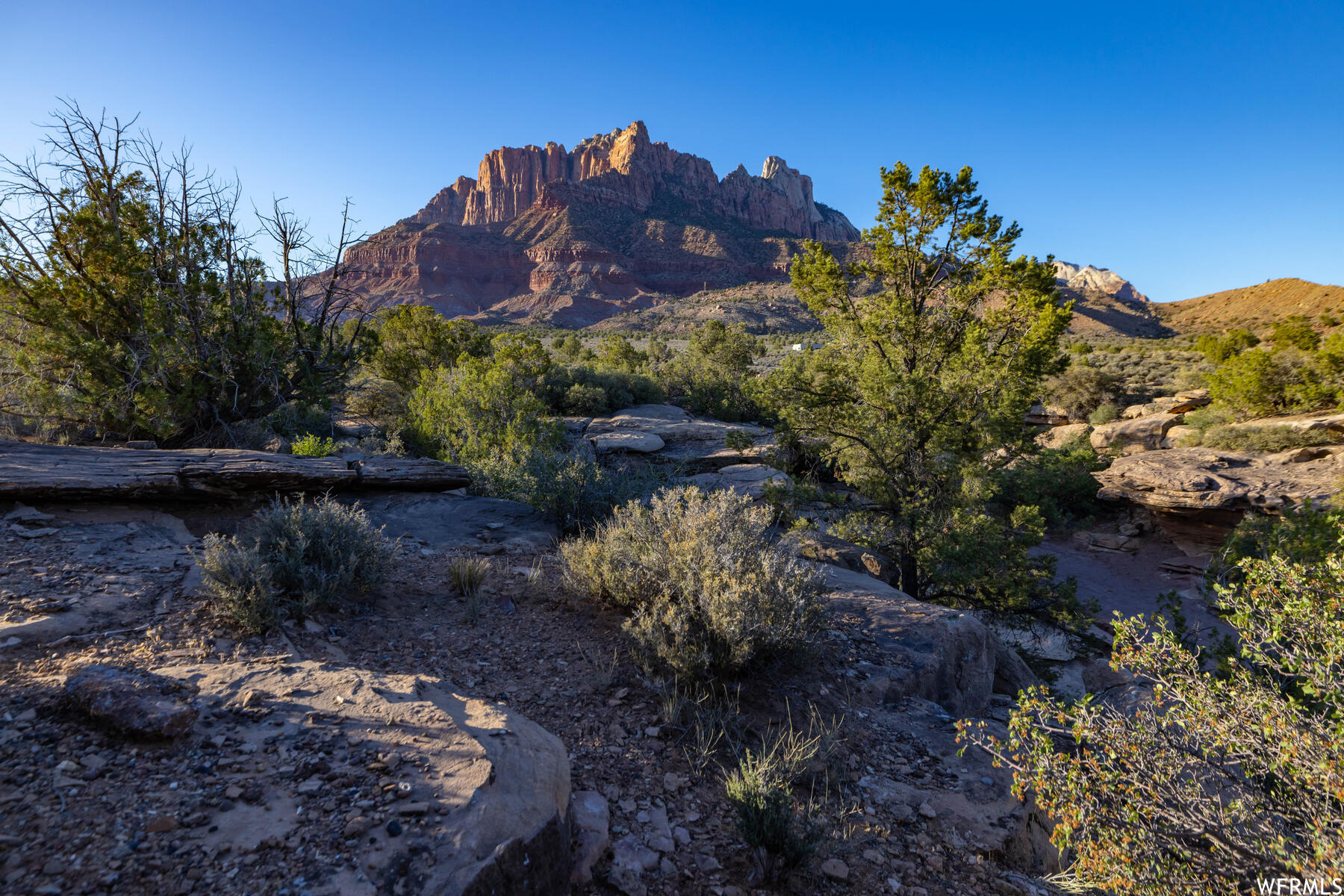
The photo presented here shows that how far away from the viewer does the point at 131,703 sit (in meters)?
2.56

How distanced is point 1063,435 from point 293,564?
83.1 feet

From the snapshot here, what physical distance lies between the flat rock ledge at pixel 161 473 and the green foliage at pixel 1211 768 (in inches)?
284

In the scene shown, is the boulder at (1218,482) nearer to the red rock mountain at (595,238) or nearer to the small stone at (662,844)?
the small stone at (662,844)

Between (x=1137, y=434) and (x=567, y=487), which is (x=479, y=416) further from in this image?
(x=1137, y=434)

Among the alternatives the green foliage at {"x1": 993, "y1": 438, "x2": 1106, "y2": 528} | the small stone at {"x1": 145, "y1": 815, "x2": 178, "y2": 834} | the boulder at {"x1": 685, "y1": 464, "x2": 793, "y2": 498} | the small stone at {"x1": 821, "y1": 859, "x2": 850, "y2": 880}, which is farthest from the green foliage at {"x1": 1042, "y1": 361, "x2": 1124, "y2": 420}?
the small stone at {"x1": 145, "y1": 815, "x2": 178, "y2": 834}

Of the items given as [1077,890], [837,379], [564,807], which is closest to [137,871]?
[564,807]

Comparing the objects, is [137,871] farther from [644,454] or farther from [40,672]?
[644,454]

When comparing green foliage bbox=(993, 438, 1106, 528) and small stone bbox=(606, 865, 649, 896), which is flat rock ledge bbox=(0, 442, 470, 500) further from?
green foliage bbox=(993, 438, 1106, 528)

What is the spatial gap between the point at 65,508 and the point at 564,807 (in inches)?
231

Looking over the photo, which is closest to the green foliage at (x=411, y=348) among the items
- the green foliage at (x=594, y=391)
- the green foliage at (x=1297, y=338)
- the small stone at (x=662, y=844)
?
the green foliage at (x=594, y=391)

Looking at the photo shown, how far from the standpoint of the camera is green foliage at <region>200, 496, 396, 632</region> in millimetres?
3848

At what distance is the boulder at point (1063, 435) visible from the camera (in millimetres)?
19641

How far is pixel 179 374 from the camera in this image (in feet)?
27.7

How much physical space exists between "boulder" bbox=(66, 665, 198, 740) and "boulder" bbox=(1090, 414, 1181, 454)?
2426cm
